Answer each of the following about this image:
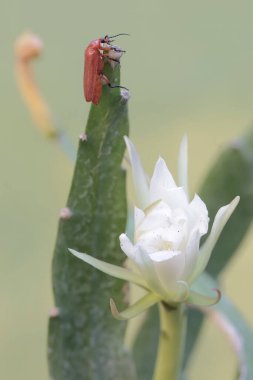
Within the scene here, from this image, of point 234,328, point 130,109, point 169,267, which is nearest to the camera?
point 169,267

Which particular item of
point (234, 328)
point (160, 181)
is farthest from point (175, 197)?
point (234, 328)

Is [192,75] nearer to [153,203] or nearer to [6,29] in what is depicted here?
[6,29]

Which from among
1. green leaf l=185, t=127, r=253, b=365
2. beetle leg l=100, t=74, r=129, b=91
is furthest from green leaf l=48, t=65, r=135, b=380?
green leaf l=185, t=127, r=253, b=365

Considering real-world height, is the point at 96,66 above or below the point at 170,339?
above

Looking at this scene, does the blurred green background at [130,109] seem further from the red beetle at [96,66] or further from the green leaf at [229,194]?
the red beetle at [96,66]

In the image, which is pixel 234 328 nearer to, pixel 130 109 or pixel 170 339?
pixel 170 339
